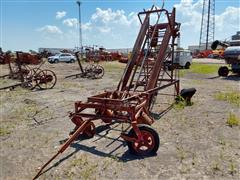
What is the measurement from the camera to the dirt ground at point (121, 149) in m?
4.26

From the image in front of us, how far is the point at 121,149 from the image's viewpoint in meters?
5.18

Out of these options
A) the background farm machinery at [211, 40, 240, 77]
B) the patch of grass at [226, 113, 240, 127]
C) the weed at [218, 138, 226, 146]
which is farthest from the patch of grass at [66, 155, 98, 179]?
the background farm machinery at [211, 40, 240, 77]

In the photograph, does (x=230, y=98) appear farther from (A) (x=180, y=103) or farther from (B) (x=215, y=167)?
(B) (x=215, y=167)

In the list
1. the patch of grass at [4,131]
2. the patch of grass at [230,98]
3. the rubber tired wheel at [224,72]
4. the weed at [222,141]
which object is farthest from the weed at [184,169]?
the rubber tired wheel at [224,72]

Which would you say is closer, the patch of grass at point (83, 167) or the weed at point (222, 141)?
the patch of grass at point (83, 167)

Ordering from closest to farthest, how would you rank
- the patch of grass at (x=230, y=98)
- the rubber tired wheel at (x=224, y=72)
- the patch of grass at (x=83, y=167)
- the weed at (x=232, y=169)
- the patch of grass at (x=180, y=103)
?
the weed at (x=232, y=169) → the patch of grass at (x=83, y=167) → the patch of grass at (x=180, y=103) → the patch of grass at (x=230, y=98) → the rubber tired wheel at (x=224, y=72)

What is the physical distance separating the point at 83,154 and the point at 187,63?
21.4 m

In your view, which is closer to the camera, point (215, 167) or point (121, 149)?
point (215, 167)

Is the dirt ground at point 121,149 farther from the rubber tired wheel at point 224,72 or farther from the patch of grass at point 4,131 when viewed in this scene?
the rubber tired wheel at point 224,72

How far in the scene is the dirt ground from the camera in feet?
14.0

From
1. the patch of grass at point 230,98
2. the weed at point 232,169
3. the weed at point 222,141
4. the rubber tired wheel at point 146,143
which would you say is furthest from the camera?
the patch of grass at point 230,98

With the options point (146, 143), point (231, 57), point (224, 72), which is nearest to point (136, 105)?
point (146, 143)

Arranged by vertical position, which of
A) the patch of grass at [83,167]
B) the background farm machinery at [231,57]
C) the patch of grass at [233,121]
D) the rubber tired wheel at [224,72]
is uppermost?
the background farm machinery at [231,57]

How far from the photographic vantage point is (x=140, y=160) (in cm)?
467
